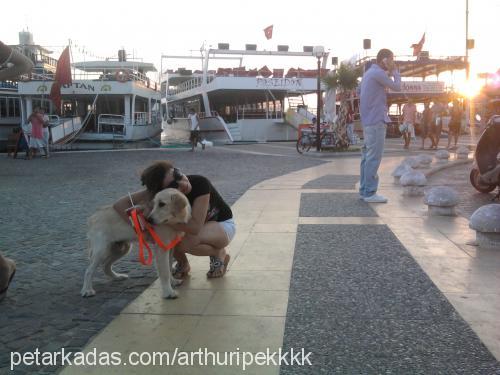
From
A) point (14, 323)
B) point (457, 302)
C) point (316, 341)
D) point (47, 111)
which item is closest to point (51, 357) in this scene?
point (14, 323)

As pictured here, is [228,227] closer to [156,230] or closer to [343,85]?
[156,230]

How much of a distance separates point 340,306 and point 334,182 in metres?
6.43

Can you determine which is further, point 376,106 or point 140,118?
point 140,118

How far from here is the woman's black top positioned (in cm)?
368

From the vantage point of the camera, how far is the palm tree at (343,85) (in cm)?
1841

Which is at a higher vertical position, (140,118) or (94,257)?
(140,118)

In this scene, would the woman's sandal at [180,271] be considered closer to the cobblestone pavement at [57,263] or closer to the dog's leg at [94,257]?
the cobblestone pavement at [57,263]

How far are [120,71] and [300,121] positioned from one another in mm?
11061

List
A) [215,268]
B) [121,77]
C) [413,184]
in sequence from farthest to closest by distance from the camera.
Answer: [121,77] → [413,184] → [215,268]

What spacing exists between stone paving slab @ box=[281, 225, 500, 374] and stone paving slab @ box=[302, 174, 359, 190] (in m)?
4.34

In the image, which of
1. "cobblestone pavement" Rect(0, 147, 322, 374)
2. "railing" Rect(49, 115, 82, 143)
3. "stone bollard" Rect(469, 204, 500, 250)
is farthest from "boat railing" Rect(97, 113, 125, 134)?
"stone bollard" Rect(469, 204, 500, 250)

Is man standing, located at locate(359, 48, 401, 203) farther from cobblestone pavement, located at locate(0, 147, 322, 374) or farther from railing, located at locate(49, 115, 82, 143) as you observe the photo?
railing, located at locate(49, 115, 82, 143)

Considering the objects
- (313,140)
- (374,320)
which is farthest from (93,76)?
(374,320)

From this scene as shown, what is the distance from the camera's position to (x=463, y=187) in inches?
348
